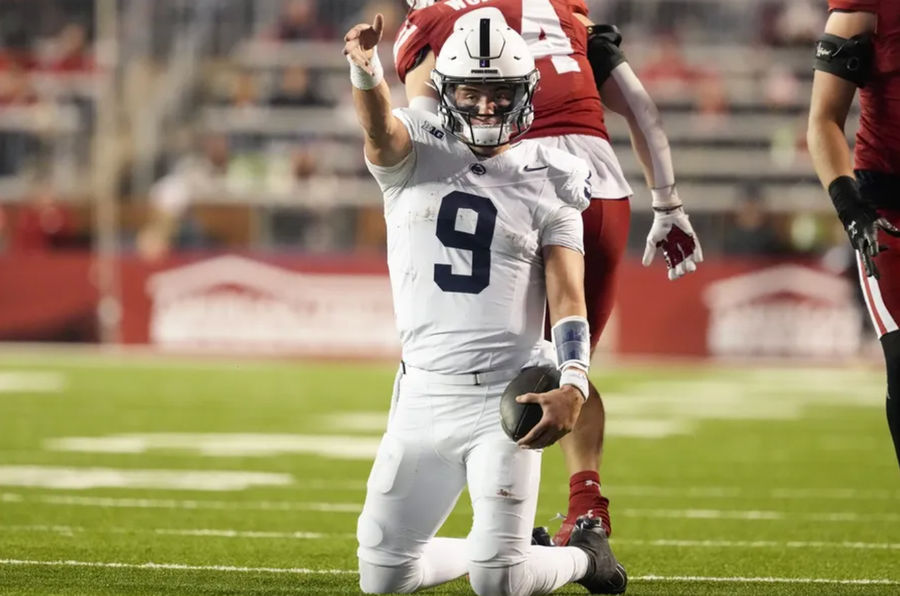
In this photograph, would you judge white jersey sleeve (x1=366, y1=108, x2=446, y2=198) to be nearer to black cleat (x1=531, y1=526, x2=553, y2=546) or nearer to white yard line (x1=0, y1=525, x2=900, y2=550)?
black cleat (x1=531, y1=526, x2=553, y2=546)

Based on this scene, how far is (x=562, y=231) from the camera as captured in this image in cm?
403

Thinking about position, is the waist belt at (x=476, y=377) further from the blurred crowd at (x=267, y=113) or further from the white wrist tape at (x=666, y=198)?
the blurred crowd at (x=267, y=113)

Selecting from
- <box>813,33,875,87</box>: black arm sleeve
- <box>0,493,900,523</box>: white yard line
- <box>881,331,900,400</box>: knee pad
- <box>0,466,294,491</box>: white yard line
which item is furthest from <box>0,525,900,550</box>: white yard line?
<box>813,33,875,87</box>: black arm sleeve

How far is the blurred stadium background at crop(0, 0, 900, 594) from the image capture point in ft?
20.8

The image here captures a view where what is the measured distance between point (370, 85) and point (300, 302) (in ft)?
36.2

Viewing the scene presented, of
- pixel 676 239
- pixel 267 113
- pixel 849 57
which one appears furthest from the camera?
pixel 267 113

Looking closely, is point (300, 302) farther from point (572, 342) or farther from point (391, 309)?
point (572, 342)

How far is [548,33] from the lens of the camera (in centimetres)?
→ 475

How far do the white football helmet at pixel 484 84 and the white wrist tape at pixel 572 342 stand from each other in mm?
479

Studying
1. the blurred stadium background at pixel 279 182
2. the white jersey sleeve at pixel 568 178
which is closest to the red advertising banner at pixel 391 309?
the blurred stadium background at pixel 279 182

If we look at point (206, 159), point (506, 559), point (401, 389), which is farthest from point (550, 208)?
point (206, 159)

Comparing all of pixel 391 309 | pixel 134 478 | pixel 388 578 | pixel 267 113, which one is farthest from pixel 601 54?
pixel 267 113

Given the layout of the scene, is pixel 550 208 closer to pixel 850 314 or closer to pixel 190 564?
pixel 190 564

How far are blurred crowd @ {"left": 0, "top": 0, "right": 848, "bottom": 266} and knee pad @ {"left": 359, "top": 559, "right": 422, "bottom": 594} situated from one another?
11265 millimetres
